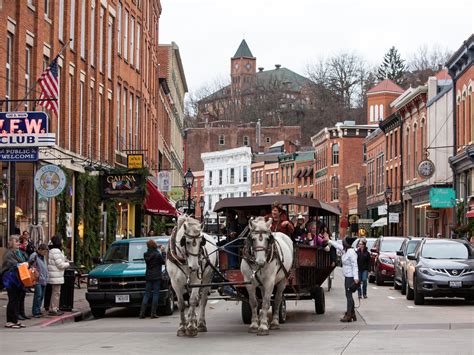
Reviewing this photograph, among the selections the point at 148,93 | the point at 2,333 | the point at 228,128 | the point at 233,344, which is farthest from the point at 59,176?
the point at 228,128

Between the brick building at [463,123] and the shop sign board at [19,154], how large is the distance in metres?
27.5

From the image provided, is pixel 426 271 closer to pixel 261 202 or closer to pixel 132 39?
pixel 261 202

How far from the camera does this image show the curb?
66.4 feet

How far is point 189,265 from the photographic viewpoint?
16.4 meters

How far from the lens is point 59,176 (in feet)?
80.0

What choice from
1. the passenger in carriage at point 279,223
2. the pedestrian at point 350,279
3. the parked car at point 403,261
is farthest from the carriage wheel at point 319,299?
the parked car at point 403,261

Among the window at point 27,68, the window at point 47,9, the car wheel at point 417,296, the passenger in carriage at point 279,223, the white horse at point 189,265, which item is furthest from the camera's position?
the window at point 47,9

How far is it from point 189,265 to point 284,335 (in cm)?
217

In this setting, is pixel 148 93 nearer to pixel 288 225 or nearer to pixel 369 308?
pixel 369 308

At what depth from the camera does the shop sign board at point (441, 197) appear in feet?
164

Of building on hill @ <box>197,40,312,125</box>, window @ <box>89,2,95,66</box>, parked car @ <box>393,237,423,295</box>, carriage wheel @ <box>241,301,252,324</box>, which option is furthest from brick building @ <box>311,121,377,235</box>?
carriage wheel @ <box>241,301,252,324</box>

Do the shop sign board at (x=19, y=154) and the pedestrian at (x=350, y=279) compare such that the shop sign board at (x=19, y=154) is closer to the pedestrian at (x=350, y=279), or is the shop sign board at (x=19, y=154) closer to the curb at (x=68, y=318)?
the curb at (x=68, y=318)

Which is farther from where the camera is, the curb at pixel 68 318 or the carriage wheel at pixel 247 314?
the curb at pixel 68 318

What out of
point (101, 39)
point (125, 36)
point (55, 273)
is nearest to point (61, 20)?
point (101, 39)
